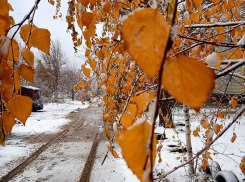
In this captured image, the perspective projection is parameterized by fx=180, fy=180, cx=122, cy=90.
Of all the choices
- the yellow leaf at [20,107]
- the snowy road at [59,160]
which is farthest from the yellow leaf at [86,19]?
the snowy road at [59,160]

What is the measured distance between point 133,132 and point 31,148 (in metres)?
5.28

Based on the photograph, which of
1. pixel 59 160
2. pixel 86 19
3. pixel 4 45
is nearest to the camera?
pixel 4 45

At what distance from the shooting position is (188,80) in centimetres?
23

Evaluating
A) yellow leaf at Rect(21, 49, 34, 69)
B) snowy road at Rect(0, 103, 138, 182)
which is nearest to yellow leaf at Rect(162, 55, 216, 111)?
yellow leaf at Rect(21, 49, 34, 69)

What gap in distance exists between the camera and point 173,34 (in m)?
0.21

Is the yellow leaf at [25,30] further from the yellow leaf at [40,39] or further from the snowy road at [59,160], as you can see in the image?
the snowy road at [59,160]

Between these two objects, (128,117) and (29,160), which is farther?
(29,160)

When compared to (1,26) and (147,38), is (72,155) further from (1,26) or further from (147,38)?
(147,38)

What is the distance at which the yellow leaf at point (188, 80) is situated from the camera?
0.22 meters

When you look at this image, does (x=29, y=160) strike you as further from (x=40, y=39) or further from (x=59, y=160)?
(x=40, y=39)

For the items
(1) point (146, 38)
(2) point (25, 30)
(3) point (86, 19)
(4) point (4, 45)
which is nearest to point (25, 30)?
(2) point (25, 30)

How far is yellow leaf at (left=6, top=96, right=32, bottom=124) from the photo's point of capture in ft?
1.50

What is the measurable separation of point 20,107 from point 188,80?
0.42m

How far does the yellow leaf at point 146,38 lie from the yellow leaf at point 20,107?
1.24 feet
